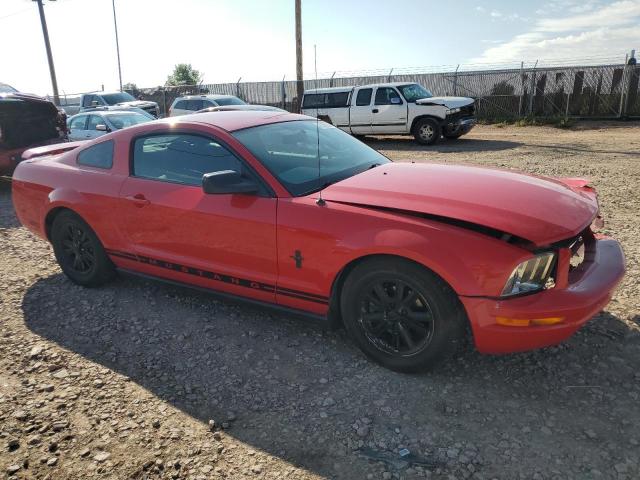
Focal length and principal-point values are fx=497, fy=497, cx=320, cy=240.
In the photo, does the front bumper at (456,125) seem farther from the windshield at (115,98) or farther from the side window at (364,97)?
the windshield at (115,98)

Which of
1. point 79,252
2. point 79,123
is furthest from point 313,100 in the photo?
point 79,252

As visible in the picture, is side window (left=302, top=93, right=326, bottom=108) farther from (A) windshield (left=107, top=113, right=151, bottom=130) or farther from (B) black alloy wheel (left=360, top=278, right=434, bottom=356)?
(B) black alloy wheel (left=360, top=278, right=434, bottom=356)

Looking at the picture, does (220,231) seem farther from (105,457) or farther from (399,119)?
(399,119)

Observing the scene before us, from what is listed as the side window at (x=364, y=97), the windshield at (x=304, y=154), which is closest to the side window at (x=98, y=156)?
the windshield at (x=304, y=154)

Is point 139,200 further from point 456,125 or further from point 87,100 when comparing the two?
point 87,100

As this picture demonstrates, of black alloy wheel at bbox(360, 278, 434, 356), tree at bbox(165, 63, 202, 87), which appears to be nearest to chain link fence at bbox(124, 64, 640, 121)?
black alloy wheel at bbox(360, 278, 434, 356)

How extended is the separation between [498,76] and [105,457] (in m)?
21.6

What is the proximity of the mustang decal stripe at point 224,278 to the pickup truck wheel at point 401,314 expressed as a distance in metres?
0.26

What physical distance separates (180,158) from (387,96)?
1238 cm

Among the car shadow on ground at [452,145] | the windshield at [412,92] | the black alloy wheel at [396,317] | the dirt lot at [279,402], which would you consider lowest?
the dirt lot at [279,402]

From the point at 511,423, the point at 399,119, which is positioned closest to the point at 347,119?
the point at 399,119

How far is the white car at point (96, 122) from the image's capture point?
1180cm

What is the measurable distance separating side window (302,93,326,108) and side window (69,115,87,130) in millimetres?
7140

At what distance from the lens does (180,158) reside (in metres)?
3.78
